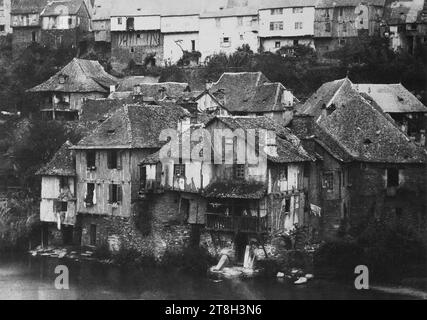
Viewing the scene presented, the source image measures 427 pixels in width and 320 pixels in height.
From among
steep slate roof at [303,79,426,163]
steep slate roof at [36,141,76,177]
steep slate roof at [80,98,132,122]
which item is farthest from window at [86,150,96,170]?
steep slate roof at [303,79,426,163]

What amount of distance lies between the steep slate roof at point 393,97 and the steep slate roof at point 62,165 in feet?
89.2

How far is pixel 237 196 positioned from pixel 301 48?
141 ft

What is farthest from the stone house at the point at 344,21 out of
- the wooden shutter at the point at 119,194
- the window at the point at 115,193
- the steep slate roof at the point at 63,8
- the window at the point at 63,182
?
the wooden shutter at the point at 119,194

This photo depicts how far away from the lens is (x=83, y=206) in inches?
2371

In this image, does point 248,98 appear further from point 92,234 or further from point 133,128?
point 92,234

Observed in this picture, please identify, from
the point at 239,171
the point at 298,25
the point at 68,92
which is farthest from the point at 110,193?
the point at 298,25

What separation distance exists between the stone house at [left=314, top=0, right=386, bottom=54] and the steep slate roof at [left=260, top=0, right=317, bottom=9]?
1.04m

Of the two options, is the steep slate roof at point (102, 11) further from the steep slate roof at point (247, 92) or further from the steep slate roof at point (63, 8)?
the steep slate roof at point (247, 92)

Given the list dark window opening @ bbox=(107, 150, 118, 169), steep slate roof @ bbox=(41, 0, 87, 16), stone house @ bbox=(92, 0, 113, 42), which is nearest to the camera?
dark window opening @ bbox=(107, 150, 118, 169)

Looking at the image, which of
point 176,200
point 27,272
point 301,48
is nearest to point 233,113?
point 301,48

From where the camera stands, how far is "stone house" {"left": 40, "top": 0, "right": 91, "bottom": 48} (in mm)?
103562

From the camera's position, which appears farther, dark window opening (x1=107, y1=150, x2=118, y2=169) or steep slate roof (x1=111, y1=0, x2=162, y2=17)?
steep slate roof (x1=111, y1=0, x2=162, y2=17)

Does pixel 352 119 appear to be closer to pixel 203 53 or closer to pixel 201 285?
pixel 201 285

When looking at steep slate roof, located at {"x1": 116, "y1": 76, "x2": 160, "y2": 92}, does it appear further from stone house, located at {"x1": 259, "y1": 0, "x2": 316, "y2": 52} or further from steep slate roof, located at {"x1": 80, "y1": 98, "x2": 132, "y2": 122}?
stone house, located at {"x1": 259, "y1": 0, "x2": 316, "y2": 52}
